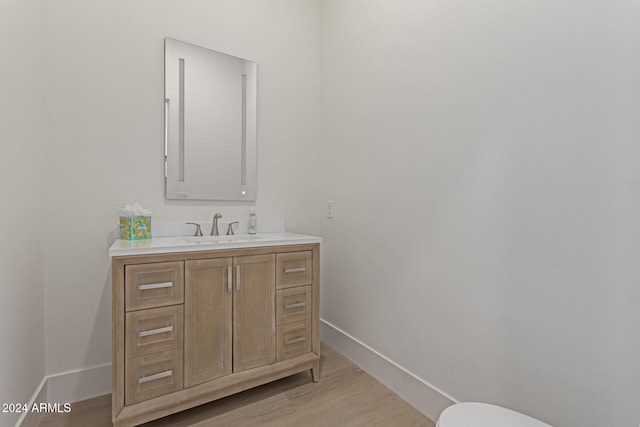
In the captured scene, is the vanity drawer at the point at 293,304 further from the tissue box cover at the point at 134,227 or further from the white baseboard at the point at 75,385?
the white baseboard at the point at 75,385

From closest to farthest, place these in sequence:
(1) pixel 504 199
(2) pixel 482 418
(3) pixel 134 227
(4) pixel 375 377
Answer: (2) pixel 482 418 → (1) pixel 504 199 → (3) pixel 134 227 → (4) pixel 375 377

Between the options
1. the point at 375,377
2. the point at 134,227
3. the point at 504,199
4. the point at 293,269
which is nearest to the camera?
the point at 504,199

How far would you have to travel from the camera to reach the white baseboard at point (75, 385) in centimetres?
152

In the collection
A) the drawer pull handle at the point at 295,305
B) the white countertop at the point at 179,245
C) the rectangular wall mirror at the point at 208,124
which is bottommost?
the drawer pull handle at the point at 295,305

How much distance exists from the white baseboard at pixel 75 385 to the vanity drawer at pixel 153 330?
0.59 m

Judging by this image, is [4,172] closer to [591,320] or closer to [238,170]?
[238,170]

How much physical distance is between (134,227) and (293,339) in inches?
41.9

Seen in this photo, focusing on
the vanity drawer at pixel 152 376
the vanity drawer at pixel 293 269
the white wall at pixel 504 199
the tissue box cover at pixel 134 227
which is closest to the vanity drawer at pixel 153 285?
the vanity drawer at pixel 152 376

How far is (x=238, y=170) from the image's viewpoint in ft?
6.73

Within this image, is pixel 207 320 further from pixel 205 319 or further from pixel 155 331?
pixel 155 331

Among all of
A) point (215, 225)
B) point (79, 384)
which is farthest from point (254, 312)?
point (79, 384)

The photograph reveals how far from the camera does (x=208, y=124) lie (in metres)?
1.93

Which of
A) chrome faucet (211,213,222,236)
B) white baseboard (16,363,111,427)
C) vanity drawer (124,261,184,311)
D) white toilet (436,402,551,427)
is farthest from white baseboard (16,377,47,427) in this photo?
white toilet (436,402,551,427)

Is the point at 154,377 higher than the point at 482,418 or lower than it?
lower
